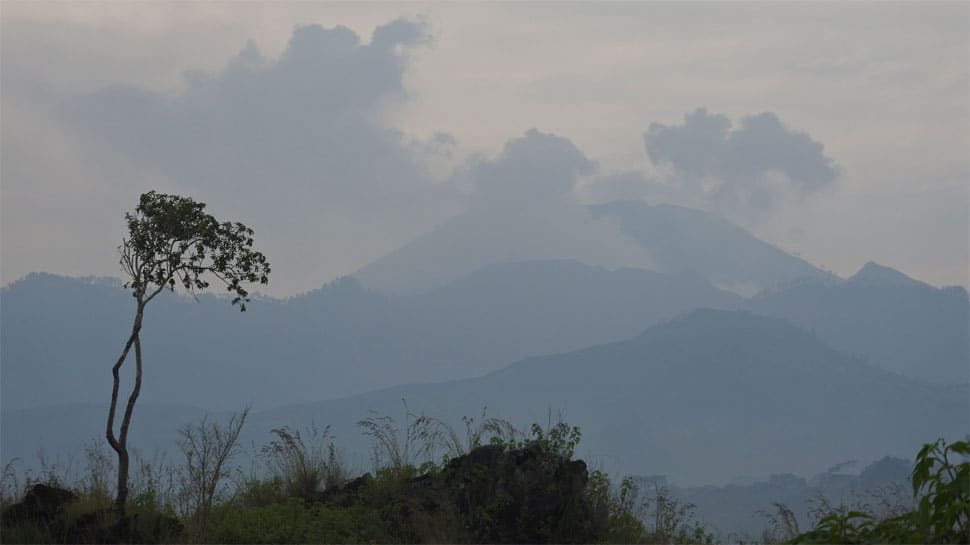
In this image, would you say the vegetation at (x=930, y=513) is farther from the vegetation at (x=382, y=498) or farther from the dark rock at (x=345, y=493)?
the dark rock at (x=345, y=493)

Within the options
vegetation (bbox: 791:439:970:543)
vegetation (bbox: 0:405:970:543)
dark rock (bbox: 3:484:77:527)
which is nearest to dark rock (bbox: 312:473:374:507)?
vegetation (bbox: 0:405:970:543)

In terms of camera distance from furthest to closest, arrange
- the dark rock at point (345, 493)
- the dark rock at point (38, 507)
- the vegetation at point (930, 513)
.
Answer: the dark rock at point (345, 493), the dark rock at point (38, 507), the vegetation at point (930, 513)

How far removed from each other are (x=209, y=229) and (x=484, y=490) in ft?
16.8

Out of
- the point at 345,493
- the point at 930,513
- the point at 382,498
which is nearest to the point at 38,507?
the point at 345,493

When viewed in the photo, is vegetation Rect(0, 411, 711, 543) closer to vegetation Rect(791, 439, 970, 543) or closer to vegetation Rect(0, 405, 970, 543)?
vegetation Rect(0, 405, 970, 543)

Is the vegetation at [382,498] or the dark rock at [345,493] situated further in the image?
the dark rock at [345,493]

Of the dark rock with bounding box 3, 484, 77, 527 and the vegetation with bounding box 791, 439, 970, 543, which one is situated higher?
the dark rock with bounding box 3, 484, 77, 527

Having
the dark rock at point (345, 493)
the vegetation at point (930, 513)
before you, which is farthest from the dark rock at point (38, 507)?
the vegetation at point (930, 513)

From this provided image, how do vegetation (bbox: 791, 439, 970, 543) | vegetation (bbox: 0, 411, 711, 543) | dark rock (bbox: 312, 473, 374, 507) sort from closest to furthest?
vegetation (bbox: 791, 439, 970, 543)
vegetation (bbox: 0, 411, 711, 543)
dark rock (bbox: 312, 473, 374, 507)

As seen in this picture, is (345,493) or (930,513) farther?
(345,493)

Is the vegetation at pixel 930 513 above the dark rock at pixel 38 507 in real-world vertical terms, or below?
below

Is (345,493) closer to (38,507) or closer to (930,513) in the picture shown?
(38,507)

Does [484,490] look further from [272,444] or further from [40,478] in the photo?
[40,478]

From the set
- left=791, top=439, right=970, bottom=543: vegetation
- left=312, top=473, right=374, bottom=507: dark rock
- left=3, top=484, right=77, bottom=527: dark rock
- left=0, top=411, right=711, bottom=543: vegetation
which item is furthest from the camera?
left=312, top=473, right=374, bottom=507: dark rock
